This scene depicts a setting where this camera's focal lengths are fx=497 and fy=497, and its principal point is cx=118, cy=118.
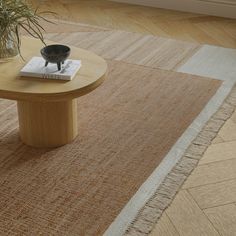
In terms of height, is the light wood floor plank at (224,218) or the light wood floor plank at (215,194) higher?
the light wood floor plank at (215,194)

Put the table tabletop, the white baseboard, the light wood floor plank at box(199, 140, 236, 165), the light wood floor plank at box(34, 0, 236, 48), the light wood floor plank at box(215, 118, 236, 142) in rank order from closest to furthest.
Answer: the table tabletop, the light wood floor plank at box(199, 140, 236, 165), the light wood floor plank at box(215, 118, 236, 142), the light wood floor plank at box(34, 0, 236, 48), the white baseboard

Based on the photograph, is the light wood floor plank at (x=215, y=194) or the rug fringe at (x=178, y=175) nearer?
the rug fringe at (x=178, y=175)

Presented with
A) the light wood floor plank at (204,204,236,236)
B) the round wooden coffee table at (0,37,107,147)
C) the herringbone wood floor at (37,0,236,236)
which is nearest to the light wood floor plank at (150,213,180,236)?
the herringbone wood floor at (37,0,236,236)

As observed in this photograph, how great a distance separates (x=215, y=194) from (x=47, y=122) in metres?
0.74

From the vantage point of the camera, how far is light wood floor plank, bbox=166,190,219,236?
1714mm

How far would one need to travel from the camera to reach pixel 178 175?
2004 mm

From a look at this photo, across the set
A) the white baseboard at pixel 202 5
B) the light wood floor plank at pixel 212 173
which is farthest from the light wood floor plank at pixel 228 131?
the white baseboard at pixel 202 5

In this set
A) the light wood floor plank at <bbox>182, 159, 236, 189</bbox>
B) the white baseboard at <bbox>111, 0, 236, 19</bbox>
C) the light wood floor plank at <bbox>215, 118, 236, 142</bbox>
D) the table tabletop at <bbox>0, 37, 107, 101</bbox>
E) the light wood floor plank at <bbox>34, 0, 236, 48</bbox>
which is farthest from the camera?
the white baseboard at <bbox>111, 0, 236, 19</bbox>

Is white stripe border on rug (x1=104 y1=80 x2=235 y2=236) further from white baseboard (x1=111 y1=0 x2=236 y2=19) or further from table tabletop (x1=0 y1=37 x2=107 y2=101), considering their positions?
white baseboard (x1=111 y1=0 x2=236 y2=19)

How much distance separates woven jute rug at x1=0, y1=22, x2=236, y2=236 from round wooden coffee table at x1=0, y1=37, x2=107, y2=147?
0.20 ft

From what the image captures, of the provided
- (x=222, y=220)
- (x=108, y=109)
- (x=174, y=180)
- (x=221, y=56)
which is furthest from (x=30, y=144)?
(x=221, y=56)

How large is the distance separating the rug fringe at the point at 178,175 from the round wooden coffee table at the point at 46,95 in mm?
481

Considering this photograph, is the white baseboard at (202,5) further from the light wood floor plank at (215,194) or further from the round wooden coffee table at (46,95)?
the light wood floor plank at (215,194)

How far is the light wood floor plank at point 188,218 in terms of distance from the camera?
1714mm
